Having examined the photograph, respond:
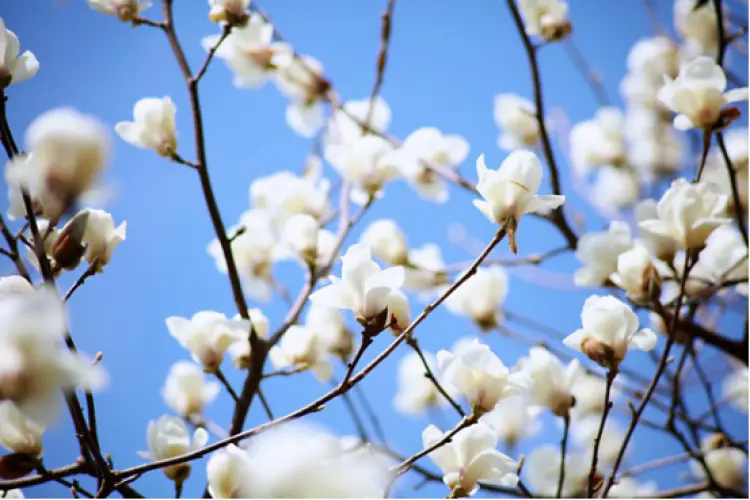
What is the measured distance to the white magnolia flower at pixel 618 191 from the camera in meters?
1.79

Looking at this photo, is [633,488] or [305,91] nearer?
[305,91]

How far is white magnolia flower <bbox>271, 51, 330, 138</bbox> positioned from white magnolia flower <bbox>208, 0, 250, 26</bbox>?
0.42 meters

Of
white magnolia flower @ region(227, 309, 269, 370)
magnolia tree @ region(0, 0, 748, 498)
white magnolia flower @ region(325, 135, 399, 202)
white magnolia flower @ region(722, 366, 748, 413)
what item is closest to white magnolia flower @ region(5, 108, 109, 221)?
magnolia tree @ region(0, 0, 748, 498)

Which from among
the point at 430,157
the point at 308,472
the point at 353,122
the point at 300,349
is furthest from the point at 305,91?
the point at 308,472

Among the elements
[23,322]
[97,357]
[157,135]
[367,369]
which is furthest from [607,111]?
[23,322]

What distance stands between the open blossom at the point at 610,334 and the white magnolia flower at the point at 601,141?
1.06m

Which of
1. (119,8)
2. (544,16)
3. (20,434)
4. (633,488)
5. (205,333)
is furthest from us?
(633,488)

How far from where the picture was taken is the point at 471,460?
0.69 m

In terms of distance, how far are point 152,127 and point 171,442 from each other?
0.46 metres

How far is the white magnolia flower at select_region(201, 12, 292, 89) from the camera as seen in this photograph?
3.91ft

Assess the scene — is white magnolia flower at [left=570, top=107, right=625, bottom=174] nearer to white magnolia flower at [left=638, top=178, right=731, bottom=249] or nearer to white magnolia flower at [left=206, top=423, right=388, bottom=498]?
white magnolia flower at [left=638, top=178, right=731, bottom=249]

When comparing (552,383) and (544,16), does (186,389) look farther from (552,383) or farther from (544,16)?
(544,16)

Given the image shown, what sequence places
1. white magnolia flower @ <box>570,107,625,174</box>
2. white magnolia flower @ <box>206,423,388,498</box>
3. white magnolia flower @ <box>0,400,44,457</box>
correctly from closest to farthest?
1. white magnolia flower @ <box>206,423,388,498</box>
2. white magnolia flower @ <box>0,400,44,457</box>
3. white magnolia flower @ <box>570,107,625,174</box>

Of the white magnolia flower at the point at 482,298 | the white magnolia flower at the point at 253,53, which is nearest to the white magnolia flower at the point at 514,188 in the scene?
the white magnolia flower at the point at 482,298
